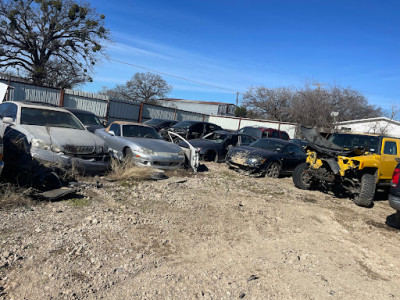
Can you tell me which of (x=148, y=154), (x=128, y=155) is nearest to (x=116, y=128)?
(x=128, y=155)

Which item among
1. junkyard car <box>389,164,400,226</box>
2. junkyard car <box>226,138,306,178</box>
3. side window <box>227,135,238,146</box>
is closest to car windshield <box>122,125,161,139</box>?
junkyard car <box>226,138,306,178</box>

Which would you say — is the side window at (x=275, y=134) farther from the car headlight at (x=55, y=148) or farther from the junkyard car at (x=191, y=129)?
the car headlight at (x=55, y=148)

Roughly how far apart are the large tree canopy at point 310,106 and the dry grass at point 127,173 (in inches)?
866

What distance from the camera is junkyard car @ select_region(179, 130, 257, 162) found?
11.3 m

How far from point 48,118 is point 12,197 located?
331 cm

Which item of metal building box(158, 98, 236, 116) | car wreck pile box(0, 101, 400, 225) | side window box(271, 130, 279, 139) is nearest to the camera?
car wreck pile box(0, 101, 400, 225)

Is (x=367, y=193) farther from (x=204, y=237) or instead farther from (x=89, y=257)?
(x=89, y=257)

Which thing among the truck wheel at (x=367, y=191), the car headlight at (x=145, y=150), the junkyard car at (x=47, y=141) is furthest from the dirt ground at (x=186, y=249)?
the car headlight at (x=145, y=150)

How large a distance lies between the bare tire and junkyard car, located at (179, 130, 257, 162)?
189 cm

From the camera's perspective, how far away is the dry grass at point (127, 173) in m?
6.89

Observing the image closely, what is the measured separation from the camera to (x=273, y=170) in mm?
10141

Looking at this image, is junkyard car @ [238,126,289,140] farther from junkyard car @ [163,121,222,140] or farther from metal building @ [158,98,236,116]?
metal building @ [158,98,236,116]

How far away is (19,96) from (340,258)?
1705 cm

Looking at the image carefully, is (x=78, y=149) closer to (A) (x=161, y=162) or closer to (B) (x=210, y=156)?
(A) (x=161, y=162)
